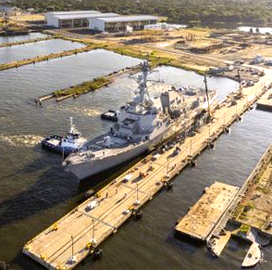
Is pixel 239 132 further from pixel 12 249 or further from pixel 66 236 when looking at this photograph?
pixel 12 249

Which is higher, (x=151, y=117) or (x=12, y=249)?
(x=151, y=117)

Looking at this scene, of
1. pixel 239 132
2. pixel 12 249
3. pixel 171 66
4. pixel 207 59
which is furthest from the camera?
pixel 207 59

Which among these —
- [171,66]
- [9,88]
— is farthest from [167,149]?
[171,66]

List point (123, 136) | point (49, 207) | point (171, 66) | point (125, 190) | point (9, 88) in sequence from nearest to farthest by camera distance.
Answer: point (49, 207) < point (125, 190) < point (123, 136) < point (9, 88) < point (171, 66)

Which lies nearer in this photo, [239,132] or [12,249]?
[12,249]

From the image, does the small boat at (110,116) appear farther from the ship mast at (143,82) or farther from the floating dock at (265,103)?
the floating dock at (265,103)

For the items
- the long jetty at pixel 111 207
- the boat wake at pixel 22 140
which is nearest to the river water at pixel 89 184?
the boat wake at pixel 22 140

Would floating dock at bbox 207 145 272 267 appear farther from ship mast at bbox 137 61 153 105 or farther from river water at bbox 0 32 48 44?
river water at bbox 0 32 48 44
